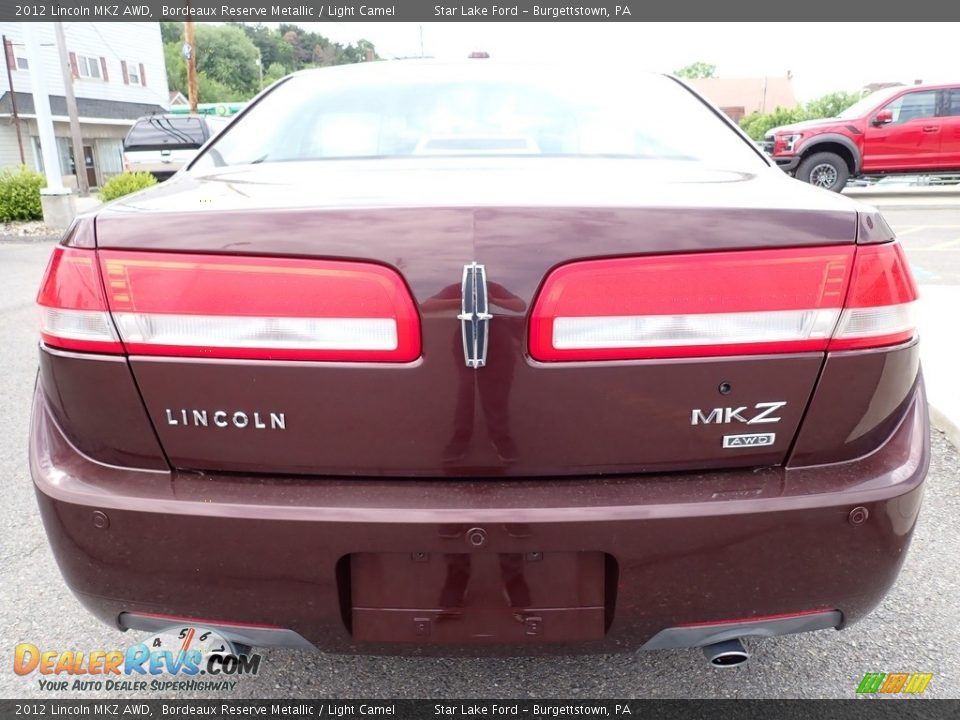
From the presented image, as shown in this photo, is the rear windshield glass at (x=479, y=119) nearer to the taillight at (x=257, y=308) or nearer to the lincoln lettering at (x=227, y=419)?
the taillight at (x=257, y=308)

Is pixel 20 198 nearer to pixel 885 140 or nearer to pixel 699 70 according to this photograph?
pixel 885 140

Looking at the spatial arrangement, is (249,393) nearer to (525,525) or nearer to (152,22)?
(525,525)

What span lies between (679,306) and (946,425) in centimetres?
293

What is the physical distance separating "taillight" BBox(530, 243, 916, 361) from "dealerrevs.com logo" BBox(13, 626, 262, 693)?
129cm

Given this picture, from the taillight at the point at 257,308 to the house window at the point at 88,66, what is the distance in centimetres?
3607

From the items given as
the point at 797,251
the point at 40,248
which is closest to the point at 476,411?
the point at 797,251

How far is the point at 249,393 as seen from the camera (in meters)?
1.33

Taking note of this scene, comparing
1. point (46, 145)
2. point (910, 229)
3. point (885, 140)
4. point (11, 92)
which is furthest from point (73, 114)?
point (910, 229)

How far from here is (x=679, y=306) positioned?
1.31m

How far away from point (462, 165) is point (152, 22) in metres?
40.6

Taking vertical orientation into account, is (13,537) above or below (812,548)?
below

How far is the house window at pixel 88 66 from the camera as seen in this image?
31047 mm

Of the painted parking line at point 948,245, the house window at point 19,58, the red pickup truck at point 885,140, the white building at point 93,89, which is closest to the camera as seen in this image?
the painted parking line at point 948,245
